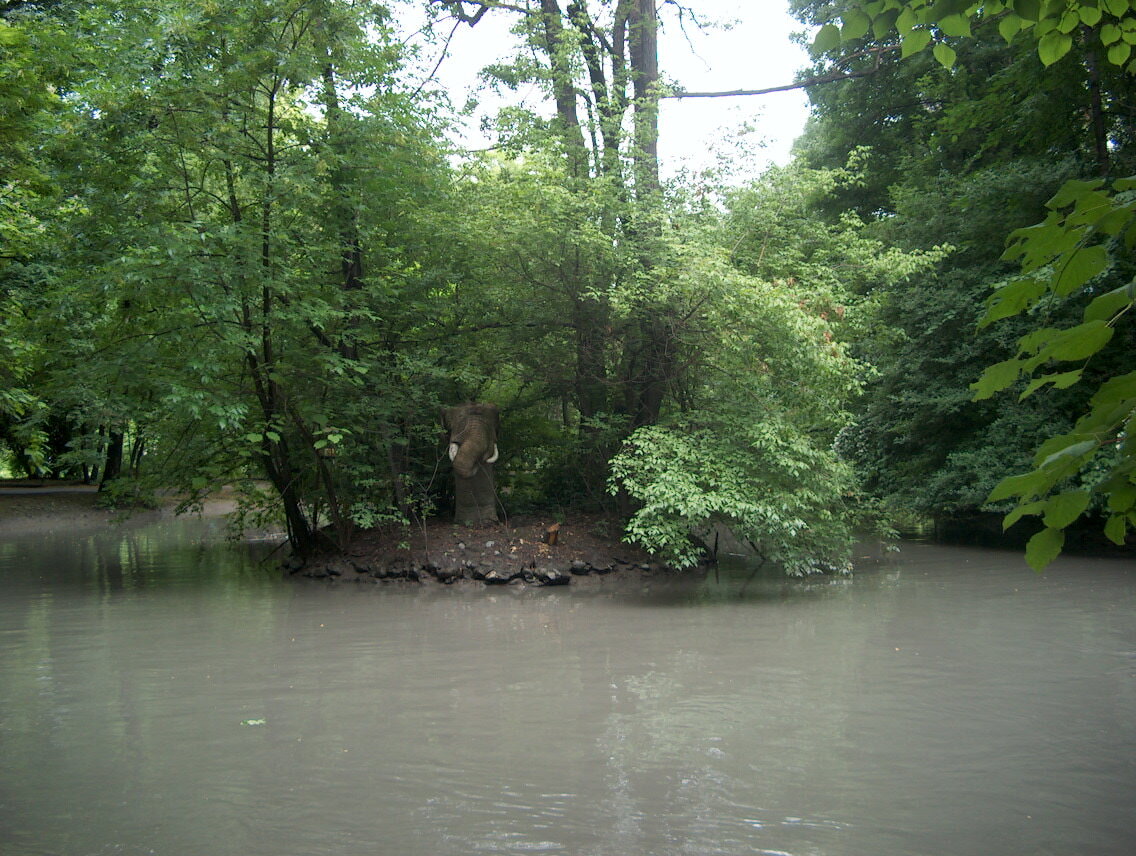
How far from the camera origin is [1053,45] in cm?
285

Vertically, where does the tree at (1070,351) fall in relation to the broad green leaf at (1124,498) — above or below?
above

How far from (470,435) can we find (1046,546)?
468 inches

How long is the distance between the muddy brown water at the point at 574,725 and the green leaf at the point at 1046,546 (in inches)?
111

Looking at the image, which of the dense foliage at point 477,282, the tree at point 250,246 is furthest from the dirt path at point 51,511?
the tree at point 250,246

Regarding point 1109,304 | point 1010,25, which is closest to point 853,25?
point 1010,25

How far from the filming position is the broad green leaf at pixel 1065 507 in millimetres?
1847

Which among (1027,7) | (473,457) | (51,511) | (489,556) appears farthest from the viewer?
(51,511)

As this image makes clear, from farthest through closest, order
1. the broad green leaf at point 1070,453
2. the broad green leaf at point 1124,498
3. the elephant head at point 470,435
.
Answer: the elephant head at point 470,435, the broad green leaf at point 1124,498, the broad green leaf at point 1070,453

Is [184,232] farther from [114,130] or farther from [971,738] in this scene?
[971,738]

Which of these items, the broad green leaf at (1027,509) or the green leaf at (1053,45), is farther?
the green leaf at (1053,45)

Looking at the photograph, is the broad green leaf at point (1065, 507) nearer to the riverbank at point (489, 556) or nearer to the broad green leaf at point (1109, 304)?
the broad green leaf at point (1109, 304)

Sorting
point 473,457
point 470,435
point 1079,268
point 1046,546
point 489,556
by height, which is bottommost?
point 489,556

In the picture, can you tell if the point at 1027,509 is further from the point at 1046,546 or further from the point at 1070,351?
the point at 1070,351

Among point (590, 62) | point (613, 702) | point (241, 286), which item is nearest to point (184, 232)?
point (241, 286)
